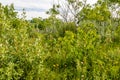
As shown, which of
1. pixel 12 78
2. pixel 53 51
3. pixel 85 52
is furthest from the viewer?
pixel 53 51

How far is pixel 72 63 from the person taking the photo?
26.6ft

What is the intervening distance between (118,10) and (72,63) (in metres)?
15.0

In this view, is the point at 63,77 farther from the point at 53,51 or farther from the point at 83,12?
the point at 83,12

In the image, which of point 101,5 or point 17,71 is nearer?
point 17,71

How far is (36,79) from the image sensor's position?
21.2 feet

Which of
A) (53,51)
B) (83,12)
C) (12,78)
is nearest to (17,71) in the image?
(12,78)

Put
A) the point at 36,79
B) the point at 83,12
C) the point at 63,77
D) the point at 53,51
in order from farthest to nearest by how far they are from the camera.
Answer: the point at 83,12 → the point at 53,51 → the point at 63,77 → the point at 36,79

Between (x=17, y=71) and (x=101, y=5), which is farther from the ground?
(x=101, y=5)

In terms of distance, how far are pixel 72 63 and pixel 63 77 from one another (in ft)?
3.39

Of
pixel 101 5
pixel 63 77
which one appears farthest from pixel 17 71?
pixel 101 5

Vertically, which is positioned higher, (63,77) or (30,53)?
(30,53)

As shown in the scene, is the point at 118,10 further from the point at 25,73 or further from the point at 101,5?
the point at 25,73

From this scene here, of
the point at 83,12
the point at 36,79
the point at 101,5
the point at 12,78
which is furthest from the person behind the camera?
the point at 83,12

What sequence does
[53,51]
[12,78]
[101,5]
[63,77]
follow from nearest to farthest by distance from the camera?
[12,78]
[63,77]
[53,51]
[101,5]
